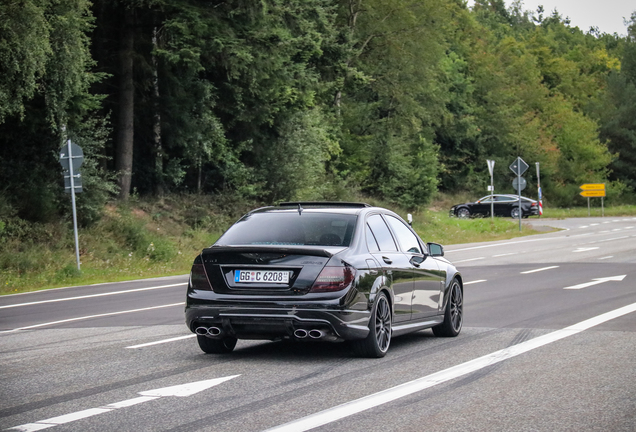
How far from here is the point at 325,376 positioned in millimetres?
8023

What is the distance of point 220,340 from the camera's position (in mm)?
9586

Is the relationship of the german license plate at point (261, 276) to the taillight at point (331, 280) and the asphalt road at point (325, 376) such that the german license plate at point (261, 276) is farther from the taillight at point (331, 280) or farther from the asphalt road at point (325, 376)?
the asphalt road at point (325, 376)

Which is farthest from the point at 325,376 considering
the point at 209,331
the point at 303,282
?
the point at 209,331

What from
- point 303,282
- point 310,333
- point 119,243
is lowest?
point 119,243

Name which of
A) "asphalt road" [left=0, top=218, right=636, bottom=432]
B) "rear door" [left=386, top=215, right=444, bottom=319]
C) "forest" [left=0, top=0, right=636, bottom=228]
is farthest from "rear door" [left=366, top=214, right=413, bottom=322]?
"forest" [left=0, top=0, right=636, bottom=228]

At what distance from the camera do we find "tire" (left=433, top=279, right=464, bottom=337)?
10969 millimetres

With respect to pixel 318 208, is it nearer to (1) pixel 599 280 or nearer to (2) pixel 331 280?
(2) pixel 331 280

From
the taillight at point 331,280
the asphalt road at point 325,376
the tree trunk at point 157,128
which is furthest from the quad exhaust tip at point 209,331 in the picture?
the tree trunk at point 157,128

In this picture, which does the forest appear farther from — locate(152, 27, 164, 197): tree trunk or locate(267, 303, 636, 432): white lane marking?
locate(267, 303, 636, 432): white lane marking

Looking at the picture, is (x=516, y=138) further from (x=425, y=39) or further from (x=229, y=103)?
(x=229, y=103)

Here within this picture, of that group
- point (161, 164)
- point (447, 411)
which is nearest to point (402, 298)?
point (447, 411)

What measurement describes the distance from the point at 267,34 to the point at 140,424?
25.3 meters

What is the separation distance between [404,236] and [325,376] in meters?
2.97

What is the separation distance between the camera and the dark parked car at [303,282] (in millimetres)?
8664
